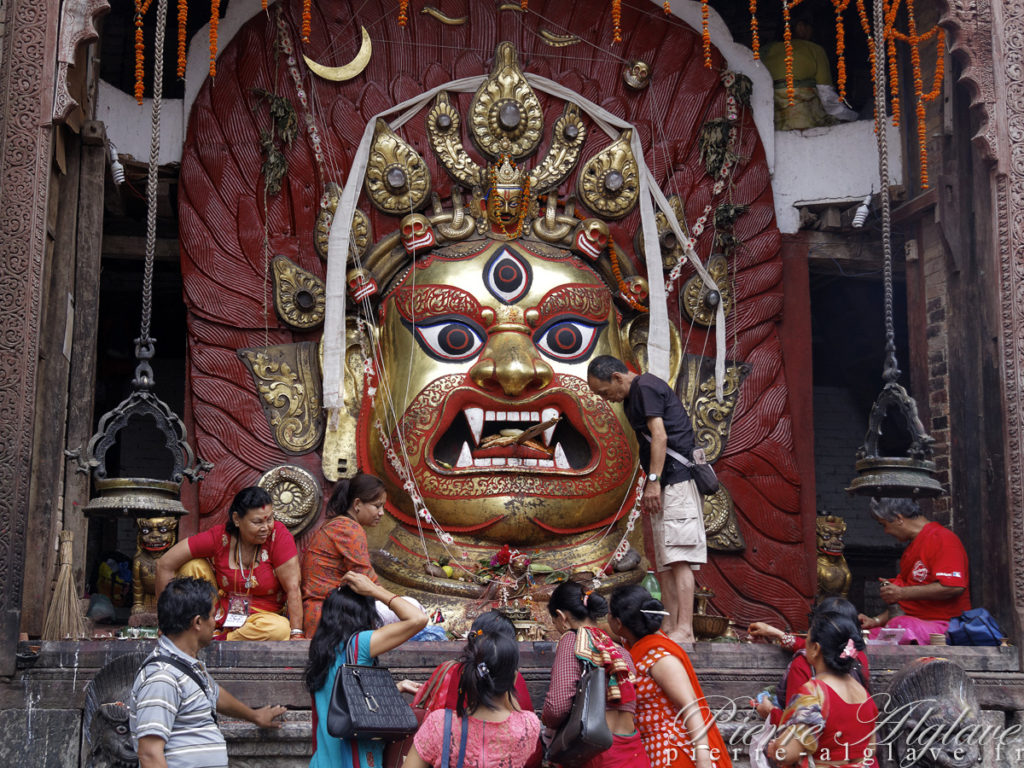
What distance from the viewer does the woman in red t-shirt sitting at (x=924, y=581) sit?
20.3 ft

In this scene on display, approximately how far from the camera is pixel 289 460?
25.0 feet

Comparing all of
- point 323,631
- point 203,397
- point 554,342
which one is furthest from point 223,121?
point 323,631

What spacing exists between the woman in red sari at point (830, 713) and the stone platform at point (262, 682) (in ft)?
3.46

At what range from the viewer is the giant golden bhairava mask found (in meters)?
7.54

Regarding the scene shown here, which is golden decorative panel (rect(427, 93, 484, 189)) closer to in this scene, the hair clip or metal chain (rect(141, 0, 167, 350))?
metal chain (rect(141, 0, 167, 350))

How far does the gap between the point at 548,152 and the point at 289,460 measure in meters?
2.53

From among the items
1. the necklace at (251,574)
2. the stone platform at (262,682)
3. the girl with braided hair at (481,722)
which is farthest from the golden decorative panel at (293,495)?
the girl with braided hair at (481,722)

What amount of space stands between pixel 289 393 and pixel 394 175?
1.48m

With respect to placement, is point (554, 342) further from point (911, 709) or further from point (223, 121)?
point (911, 709)

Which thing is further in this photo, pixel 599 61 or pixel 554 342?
pixel 599 61

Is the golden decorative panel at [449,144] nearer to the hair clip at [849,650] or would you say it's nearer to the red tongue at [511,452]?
the red tongue at [511,452]

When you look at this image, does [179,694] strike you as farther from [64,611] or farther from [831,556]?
[831,556]

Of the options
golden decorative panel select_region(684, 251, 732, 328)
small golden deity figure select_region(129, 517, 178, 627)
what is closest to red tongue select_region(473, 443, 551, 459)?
golden decorative panel select_region(684, 251, 732, 328)

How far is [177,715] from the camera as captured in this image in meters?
3.75
